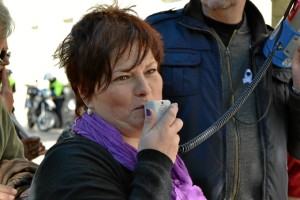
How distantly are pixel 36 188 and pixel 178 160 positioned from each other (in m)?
0.48

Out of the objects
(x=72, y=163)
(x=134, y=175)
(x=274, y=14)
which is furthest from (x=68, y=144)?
(x=274, y=14)

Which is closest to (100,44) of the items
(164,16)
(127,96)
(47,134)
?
(127,96)

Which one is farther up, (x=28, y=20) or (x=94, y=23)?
(x=94, y=23)

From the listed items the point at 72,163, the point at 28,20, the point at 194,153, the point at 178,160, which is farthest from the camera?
the point at 28,20

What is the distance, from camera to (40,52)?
16078 mm

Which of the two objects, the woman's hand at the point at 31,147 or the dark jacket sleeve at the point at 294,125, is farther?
the woman's hand at the point at 31,147

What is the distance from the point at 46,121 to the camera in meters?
12.6

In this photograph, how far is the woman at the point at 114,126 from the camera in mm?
1146

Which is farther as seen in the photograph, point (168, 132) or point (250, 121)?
point (250, 121)

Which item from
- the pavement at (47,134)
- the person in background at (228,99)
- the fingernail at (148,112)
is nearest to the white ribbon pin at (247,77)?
the person in background at (228,99)

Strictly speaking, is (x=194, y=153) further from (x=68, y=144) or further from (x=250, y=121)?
(x=68, y=144)

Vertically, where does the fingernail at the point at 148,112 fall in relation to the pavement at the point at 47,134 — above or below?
above

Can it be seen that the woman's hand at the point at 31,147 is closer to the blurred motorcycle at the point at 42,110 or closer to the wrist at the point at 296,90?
the wrist at the point at 296,90

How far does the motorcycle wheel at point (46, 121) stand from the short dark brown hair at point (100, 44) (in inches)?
447
